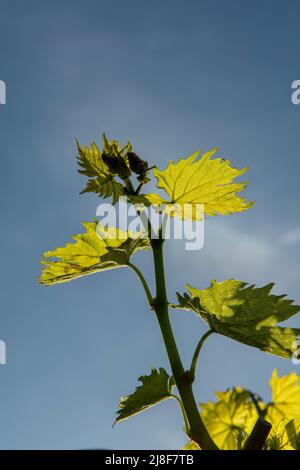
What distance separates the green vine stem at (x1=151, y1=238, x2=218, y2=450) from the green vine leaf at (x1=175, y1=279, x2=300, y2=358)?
0.19 ft

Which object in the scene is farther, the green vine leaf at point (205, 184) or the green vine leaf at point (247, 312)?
the green vine leaf at point (205, 184)

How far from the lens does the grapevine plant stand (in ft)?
3.78

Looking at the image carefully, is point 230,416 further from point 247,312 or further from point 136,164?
point 136,164

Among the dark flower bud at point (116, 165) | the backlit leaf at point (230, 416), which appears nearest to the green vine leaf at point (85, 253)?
the dark flower bud at point (116, 165)

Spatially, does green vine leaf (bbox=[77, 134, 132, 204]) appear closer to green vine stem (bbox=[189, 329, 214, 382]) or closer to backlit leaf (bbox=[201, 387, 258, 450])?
green vine stem (bbox=[189, 329, 214, 382])

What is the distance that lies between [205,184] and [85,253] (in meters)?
0.37

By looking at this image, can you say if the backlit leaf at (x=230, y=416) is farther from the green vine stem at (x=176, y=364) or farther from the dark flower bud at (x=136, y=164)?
the dark flower bud at (x=136, y=164)

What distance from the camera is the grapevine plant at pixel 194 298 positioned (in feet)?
3.78

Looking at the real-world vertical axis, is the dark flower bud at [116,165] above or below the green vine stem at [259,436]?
above

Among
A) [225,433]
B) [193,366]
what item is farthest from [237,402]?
[193,366]
